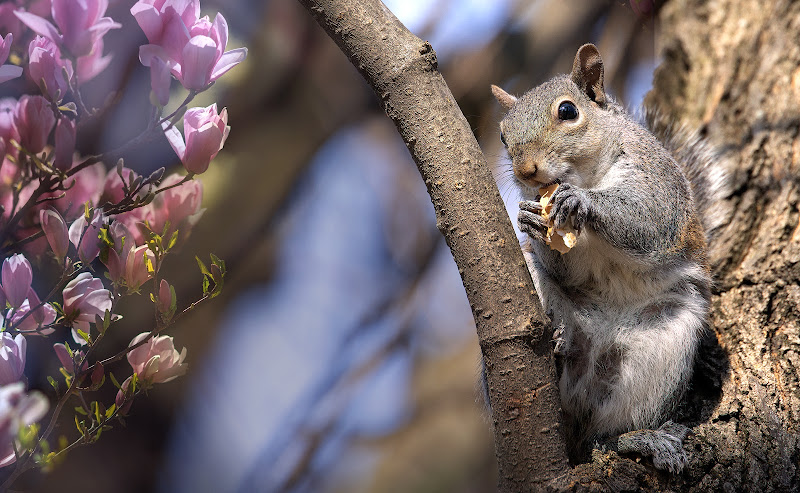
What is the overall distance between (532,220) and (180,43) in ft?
3.05

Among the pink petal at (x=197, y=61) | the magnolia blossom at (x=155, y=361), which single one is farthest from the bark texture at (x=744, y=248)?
the pink petal at (x=197, y=61)

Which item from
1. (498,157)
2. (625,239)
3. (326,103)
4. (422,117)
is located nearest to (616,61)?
(498,157)

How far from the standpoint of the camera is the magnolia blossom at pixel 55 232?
2.92ft

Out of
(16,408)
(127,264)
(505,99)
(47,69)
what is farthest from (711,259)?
(16,408)

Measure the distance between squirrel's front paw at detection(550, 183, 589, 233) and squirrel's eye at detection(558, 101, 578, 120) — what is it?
0.25 m

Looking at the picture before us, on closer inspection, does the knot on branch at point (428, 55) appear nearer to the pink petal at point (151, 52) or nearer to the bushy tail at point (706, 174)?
the pink petal at point (151, 52)

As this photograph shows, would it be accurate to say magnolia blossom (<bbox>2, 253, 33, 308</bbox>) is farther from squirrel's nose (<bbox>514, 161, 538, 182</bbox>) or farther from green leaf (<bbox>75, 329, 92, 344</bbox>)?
squirrel's nose (<bbox>514, 161, 538, 182</bbox>)

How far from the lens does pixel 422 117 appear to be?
1.40 meters

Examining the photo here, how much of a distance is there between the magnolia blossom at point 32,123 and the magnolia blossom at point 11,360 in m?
0.24

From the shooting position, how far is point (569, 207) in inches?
64.1

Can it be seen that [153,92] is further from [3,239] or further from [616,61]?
[616,61]

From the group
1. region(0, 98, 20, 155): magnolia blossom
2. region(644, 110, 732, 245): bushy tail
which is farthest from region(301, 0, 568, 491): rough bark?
region(644, 110, 732, 245): bushy tail

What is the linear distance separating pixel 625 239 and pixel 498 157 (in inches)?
22.1

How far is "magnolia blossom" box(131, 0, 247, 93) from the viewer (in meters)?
0.94
